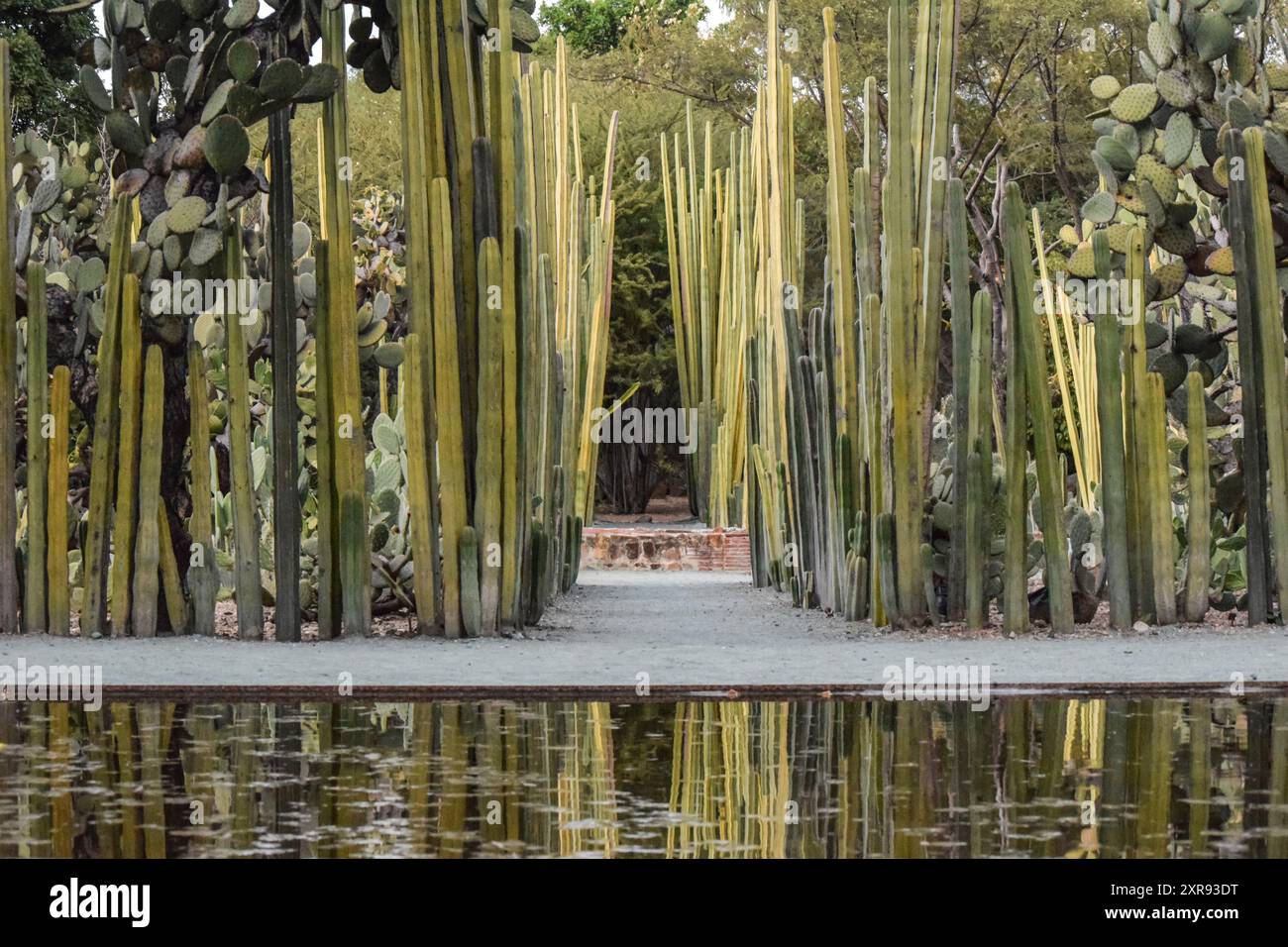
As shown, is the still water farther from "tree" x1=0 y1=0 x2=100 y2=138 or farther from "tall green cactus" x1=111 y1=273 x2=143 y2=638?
"tree" x1=0 y1=0 x2=100 y2=138

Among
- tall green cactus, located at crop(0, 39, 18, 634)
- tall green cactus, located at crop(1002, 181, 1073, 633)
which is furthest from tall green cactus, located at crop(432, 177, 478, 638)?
tall green cactus, located at crop(1002, 181, 1073, 633)

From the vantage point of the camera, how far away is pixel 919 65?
9570 mm

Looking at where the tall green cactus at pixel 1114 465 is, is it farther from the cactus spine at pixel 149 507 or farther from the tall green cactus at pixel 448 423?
the cactus spine at pixel 149 507

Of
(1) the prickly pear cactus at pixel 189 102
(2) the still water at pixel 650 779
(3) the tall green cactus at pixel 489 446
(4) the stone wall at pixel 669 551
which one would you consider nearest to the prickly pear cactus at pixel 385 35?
(1) the prickly pear cactus at pixel 189 102

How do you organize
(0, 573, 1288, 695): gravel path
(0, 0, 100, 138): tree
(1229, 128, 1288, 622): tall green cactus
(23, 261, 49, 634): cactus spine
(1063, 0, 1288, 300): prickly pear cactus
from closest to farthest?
(0, 573, 1288, 695): gravel path, (23, 261, 49, 634): cactus spine, (1229, 128, 1288, 622): tall green cactus, (1063, 0, 1288, 300): prickly pear cactus, (0, 0, 100, 138): tree

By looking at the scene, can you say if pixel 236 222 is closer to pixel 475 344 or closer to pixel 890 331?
pixel 475 344

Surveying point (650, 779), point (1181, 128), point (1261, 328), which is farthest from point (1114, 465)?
point (650, 779)

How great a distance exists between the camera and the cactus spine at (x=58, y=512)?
347 inches

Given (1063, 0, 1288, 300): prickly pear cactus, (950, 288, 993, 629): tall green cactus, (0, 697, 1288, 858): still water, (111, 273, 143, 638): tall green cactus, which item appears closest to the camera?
(0, 697, 1288, 858): still water

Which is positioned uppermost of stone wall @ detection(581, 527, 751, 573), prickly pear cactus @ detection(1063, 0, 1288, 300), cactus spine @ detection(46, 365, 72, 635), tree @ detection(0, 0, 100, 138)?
tree @ detection(0, 0, 100, 138)

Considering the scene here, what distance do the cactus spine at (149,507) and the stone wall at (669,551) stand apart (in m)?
10.4

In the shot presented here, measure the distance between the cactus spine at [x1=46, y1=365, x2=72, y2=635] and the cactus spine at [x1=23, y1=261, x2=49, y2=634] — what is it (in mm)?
37

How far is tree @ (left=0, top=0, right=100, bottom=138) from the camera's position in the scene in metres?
23.5
